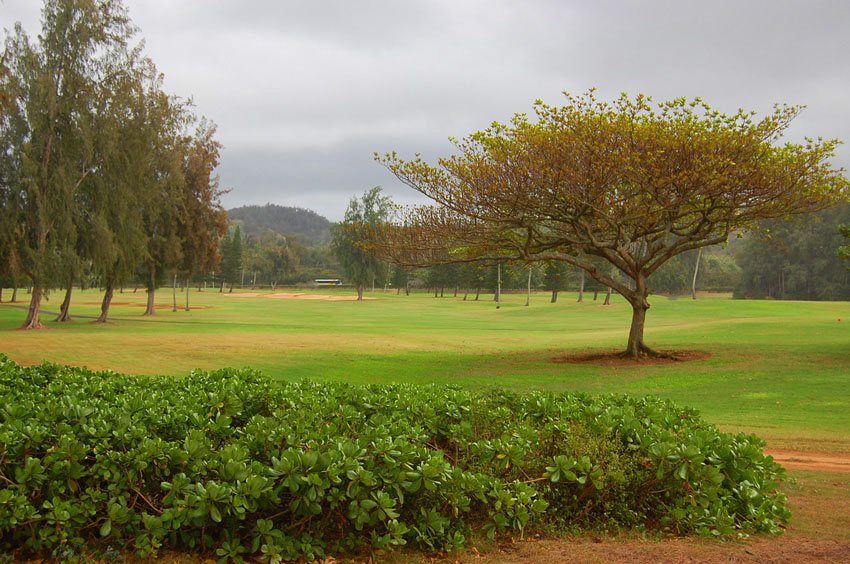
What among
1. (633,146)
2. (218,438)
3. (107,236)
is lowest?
(218,438)

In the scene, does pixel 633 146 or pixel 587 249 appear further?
pixel 587 249

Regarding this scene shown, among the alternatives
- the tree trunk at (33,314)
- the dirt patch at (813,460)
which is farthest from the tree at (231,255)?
the dirt patch at (813,460)

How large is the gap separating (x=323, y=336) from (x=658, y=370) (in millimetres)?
16943

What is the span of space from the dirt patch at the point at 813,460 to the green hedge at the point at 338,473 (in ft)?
9.99

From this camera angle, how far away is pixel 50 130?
3362cm

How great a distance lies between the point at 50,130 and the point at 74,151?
142cm

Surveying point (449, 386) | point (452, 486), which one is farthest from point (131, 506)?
point (449, 386)

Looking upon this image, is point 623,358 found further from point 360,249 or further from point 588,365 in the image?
point 360,249

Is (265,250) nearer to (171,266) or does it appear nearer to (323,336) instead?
(171,266)

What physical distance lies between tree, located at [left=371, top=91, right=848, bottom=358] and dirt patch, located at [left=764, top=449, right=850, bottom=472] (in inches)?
430

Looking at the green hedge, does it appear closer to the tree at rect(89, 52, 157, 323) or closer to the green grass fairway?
the green grass fairway

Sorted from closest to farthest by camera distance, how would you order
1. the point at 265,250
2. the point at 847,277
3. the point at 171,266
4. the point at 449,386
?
the point at 449,386
the point at 171,266
the point at 847,277
the point at 265,250

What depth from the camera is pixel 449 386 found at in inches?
323

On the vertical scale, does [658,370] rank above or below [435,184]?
below
